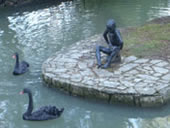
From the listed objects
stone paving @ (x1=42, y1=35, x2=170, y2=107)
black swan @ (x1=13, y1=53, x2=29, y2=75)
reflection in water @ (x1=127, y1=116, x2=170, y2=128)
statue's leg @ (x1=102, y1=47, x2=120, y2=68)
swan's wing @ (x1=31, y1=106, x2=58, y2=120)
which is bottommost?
reflection in water @ (x1=127, y1=116, x2=170, y2=128)

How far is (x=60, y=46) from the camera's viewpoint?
12.7 metres

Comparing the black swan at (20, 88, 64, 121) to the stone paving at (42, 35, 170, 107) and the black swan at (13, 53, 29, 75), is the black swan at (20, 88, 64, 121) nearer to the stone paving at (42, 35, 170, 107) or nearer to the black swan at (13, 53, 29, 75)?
the stone paving at (42, 35, 170, 107)

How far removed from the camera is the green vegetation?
10172mm

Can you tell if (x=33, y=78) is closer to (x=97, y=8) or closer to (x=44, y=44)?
(x=44, y=44)

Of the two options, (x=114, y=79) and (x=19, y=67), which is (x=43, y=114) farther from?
(x=19, y=67)

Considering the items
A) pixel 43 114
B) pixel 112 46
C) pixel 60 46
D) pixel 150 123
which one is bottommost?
pixel 150 123

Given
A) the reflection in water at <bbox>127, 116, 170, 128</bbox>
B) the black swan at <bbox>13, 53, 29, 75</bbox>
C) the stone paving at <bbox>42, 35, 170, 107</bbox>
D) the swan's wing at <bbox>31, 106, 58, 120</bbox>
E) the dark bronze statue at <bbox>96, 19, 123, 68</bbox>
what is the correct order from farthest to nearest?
the black swan at <bbox>13, 53, 29, 75</bbox>
the dark bronze statue at <bbox>96, 19, 123, 68</bbox>
the stone paving at <bbox>42, 35, 170, 107</bbox>
the swan's wing at <bbox>31, 106, 58, 120</bbox>
the reflection in water at <bbox>127, 116, 170, 128</bbox>

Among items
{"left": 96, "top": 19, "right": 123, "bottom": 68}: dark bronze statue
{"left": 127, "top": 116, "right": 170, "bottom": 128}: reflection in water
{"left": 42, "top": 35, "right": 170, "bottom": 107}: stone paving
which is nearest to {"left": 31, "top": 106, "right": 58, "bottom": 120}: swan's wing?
{"left": 42, "top": 35, "right": 170, "bottom": 107}: stone paving

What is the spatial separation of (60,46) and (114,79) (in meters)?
4.68

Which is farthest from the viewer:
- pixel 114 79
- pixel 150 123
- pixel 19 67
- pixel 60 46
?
pixel 60 46

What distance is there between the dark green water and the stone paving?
0.73ft

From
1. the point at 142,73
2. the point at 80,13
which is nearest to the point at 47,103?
the point at 142,73

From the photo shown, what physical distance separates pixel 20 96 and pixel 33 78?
118 cm

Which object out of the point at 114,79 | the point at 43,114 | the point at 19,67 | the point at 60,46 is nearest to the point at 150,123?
the point at 114,79
